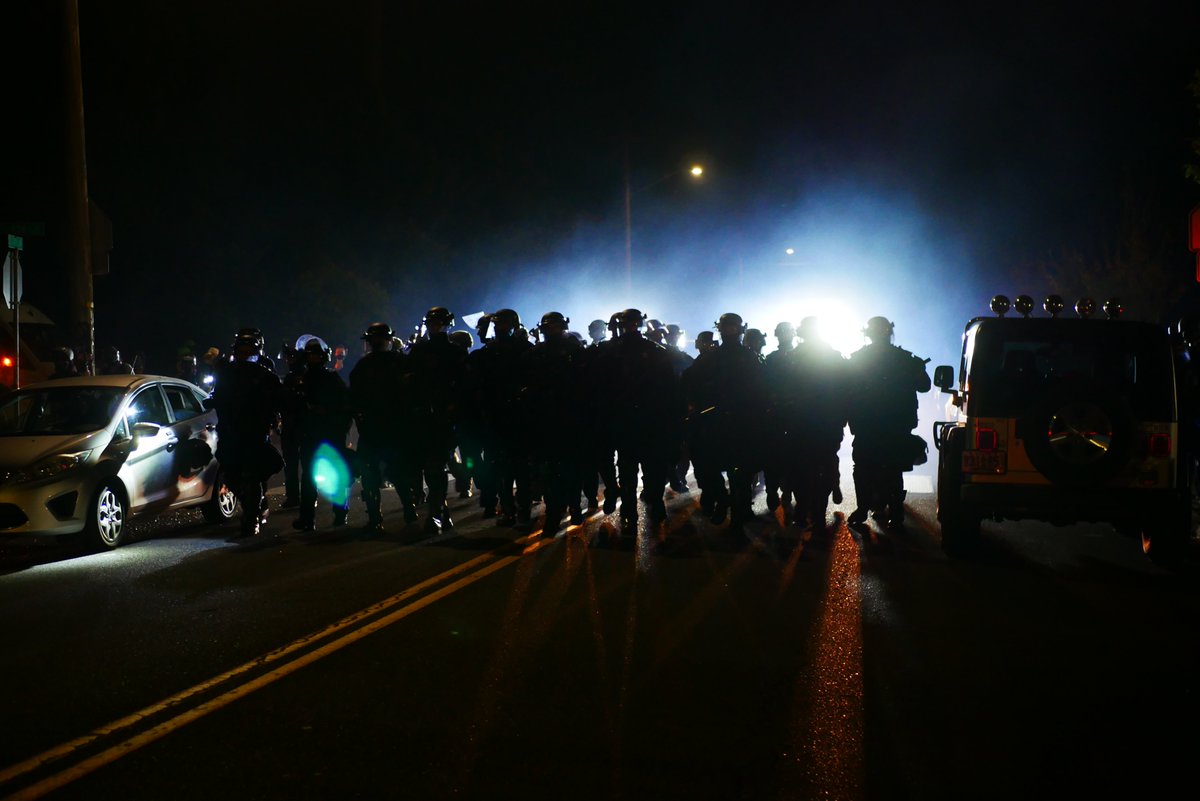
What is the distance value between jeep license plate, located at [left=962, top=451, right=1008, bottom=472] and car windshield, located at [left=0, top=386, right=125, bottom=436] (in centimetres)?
746

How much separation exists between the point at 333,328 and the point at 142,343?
5.15m

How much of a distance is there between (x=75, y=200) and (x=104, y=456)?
6328 millimetres

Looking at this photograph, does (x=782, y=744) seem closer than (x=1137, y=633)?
Yes

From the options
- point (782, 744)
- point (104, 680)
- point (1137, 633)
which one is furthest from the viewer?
point (1137, 633)

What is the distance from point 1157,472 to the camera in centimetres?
911

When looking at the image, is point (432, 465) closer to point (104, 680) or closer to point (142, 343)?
point (104, 680)

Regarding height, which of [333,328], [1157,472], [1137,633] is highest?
[333,328]

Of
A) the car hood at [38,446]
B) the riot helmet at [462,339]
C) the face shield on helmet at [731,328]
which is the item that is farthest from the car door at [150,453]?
the face shield on helmet at [731,328]

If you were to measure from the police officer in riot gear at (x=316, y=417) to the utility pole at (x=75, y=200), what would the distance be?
522 cm

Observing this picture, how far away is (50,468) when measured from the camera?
1019 centimetres

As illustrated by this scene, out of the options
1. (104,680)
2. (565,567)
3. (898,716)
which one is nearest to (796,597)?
(565,567)

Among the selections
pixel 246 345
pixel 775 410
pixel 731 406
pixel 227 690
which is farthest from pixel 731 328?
pixel 227 690

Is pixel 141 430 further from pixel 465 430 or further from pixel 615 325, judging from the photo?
pixel 615 325

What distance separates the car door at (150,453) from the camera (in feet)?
36.2
